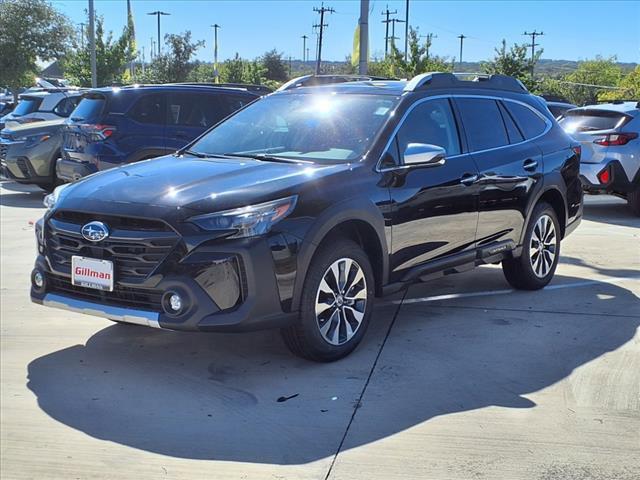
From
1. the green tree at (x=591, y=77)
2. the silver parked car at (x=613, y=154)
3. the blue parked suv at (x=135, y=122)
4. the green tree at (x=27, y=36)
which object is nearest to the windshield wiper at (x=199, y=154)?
the blue parked suv at (x=135, y=122)

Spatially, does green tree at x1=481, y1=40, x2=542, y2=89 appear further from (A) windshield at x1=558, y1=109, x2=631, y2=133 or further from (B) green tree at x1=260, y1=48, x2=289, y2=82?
(B) green tree at x1=260, y1=48, x2=289, y2=82

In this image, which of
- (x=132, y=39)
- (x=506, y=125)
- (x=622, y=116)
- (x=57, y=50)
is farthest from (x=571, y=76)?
(x=506, y=125)

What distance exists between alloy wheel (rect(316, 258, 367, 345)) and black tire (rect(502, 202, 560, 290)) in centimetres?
217

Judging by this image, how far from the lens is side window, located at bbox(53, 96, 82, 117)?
14.2 metres

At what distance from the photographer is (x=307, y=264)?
423cm

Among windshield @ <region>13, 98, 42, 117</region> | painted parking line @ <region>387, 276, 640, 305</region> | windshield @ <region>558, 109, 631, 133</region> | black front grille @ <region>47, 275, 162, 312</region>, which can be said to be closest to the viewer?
black front grille @ <region>47, 275, 162, 312</region>

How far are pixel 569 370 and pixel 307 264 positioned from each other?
1.80m

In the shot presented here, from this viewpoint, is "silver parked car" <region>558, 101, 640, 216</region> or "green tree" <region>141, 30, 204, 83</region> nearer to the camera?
"silver parked car" <region>558, 101, 640, 216</region>

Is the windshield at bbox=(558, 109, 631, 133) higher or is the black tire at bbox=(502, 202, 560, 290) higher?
the windshield at bbox=(558, 109, 631, 133)

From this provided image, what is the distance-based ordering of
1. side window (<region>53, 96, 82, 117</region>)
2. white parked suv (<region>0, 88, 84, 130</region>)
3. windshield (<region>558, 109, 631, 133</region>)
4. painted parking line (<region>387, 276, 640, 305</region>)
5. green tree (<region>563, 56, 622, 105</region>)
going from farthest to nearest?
green tree (<region>563, 56, 622, 105</region>)
side window (<region>53, 96, 82, 117</region>)
white parked suv (<region>0, 88, 84, 130</region>)
windshield (<region>558, 109, 631, 133</region>)
painted parking line (<region>387, 276, 640, 305</region>)

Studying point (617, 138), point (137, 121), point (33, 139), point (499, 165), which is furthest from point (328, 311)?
point (33, 139)

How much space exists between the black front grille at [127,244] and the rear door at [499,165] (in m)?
2.66

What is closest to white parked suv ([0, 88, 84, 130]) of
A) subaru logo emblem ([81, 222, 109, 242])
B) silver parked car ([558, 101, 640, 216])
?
silver parked car ([558, 101, 640, 216])

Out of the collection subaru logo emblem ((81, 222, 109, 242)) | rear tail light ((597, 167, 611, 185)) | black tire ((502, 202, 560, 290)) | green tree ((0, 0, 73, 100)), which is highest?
green tree ((0, 0, 73, 100))
